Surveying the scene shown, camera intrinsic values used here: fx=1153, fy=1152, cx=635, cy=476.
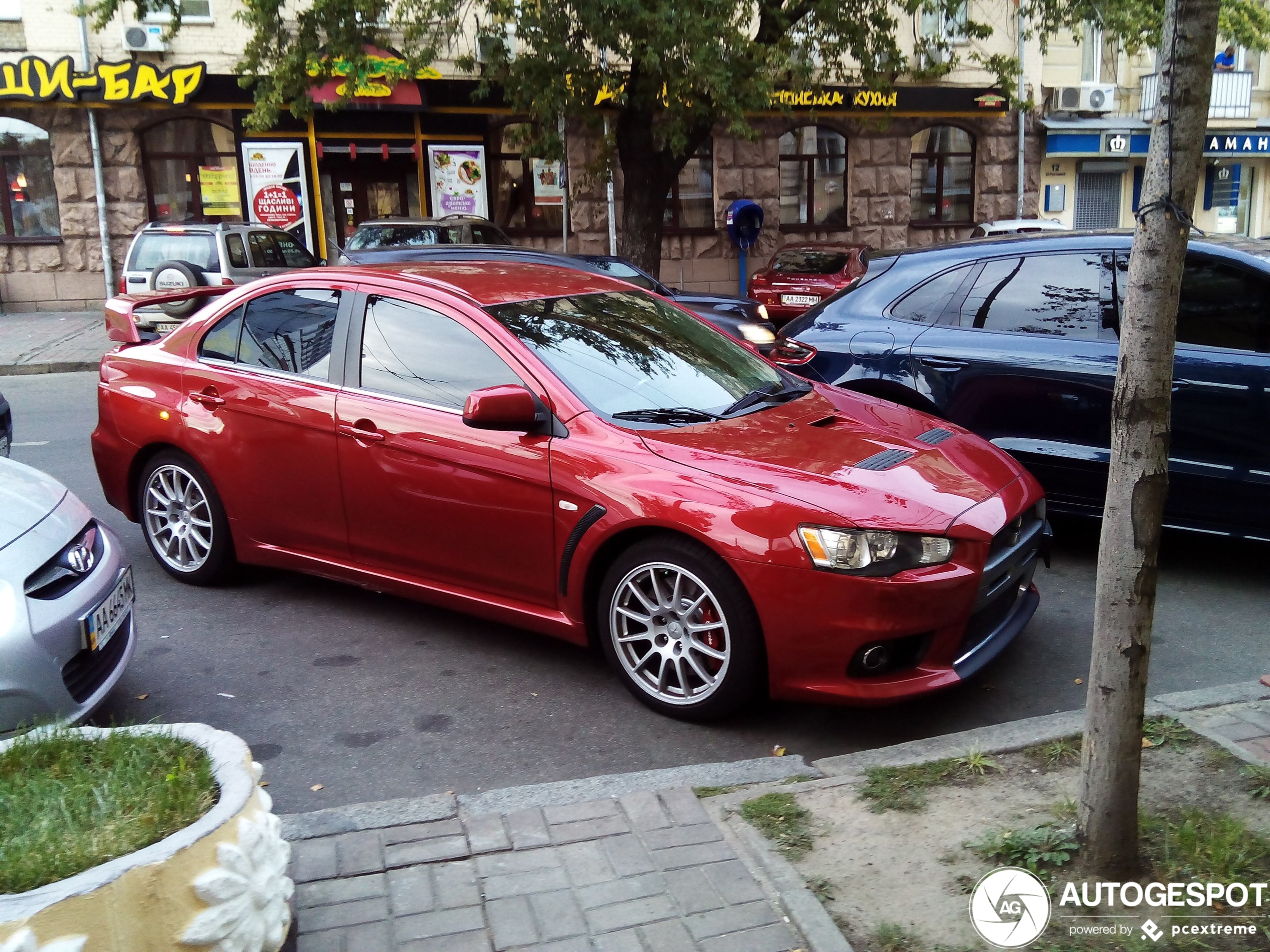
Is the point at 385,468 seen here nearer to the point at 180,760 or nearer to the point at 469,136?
the point at 180,760

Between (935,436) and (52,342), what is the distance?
590 inches

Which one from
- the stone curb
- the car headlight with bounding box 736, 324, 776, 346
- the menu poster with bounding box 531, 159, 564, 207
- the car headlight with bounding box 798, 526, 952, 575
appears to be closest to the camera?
the car headlight with bounding box 798, 526, 952, 575

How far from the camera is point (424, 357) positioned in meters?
4.95

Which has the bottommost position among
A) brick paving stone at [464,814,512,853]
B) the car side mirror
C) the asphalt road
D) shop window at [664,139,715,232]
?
the asphalt road

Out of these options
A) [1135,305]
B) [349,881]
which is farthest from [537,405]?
[1135,305]

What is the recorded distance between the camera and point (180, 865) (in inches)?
93.3

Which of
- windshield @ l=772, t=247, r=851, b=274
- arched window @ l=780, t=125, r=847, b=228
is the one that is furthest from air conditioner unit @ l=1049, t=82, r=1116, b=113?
windshield @ l=772, t=247, r=851, b=274

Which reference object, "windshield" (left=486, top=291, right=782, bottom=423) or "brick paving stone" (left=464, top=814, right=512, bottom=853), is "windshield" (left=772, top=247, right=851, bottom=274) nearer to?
"windshield" (left=486, top=291, right=782, bottom=423)

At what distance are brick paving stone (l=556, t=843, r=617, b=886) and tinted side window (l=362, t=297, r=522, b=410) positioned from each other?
2.05 m

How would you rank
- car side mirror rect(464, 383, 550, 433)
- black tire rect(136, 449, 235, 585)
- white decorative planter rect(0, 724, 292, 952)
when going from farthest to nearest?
black tire rect(136, 449, 235, 585)
car side mirror rect(464, 383, 550, 433)
white decorative planter rect(0, 724, 292, 952)

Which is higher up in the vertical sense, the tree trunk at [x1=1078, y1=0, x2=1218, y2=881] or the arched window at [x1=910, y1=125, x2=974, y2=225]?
the arched window at [x1=910, y1=125, x2=974, y2=225]

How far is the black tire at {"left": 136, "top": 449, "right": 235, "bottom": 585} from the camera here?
5590 mm

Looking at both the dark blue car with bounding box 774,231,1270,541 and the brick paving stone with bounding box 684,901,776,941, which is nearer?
the brick paving stone with bounding box 684,901,776,941

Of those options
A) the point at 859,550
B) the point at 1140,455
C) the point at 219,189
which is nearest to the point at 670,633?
the point at 859,550
